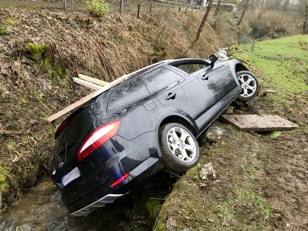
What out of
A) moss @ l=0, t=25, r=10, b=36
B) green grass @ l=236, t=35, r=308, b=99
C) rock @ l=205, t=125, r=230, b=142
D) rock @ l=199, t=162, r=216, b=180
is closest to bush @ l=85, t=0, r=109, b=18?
moss @ l=0, t=25, r=10, b=36

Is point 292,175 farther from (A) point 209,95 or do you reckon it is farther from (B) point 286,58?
(B) point 286,58

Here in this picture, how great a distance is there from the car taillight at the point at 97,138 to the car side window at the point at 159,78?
3.35ft

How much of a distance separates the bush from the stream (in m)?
6.61

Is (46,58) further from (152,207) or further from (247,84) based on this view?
(247,84)

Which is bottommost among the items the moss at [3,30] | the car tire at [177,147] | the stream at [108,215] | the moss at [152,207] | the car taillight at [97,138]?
the stream at [108,215]

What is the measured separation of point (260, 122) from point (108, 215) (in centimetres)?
317

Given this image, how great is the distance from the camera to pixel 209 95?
4715 mm

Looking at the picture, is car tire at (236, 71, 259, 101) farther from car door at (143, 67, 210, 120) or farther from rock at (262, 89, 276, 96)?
car door at (143, 67, 210, 120)

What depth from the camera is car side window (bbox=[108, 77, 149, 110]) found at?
11.8ft

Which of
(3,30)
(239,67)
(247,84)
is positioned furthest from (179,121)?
(3,30)

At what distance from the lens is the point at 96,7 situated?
8812mm

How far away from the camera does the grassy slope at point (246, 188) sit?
292 centimetres

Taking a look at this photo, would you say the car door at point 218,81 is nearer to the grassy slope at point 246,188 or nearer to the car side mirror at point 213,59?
the car side mirror at point 213,59

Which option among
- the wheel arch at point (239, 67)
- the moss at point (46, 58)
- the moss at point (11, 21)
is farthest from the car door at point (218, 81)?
the moss at point (11, 21)
